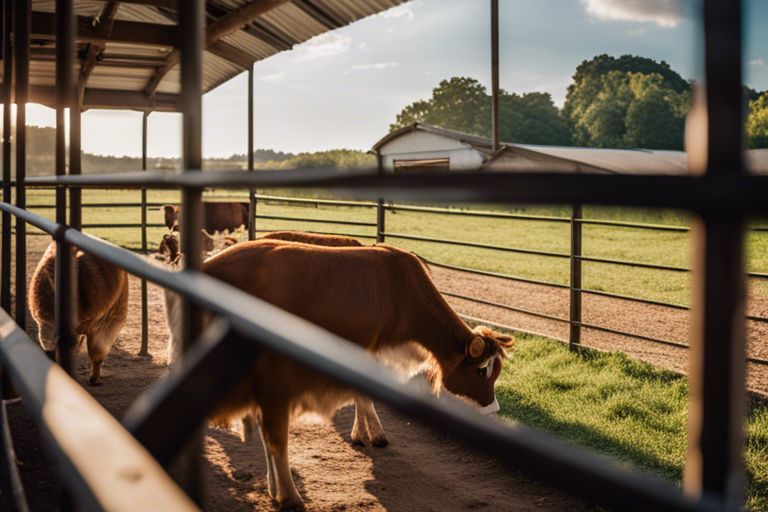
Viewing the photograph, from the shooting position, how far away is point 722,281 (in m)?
0.50

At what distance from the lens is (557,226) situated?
85.5 feet

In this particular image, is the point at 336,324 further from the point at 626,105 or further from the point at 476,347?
the point at 626,105

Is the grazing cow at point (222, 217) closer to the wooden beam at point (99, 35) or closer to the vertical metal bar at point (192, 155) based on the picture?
the wooden beam at point (99, 35)

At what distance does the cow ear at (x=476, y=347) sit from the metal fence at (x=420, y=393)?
135 inches

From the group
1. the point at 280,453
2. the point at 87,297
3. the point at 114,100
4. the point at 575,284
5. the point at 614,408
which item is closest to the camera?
the point at 280,453

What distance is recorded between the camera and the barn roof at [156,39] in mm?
5094

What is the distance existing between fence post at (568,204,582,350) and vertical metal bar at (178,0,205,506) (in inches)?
227

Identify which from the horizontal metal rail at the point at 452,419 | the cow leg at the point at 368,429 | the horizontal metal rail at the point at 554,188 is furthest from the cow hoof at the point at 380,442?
the horizontal metal rail at the point at 554,188

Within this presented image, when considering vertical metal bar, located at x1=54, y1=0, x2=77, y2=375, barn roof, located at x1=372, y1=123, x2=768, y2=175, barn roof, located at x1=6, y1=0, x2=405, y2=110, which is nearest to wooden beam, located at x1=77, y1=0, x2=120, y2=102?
barn roof, located at x1=6, y1=0, x2=405, y2=110

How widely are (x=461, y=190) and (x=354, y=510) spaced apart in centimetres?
353

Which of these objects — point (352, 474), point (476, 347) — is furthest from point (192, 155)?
point (476, 347)

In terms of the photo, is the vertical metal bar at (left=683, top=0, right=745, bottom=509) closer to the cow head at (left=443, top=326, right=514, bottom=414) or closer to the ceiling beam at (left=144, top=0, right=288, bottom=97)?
the cow head at (left=443, top=326, right=514, bottom=414)

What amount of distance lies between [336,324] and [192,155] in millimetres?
2963

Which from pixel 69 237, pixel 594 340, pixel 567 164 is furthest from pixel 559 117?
pixel 69 237
